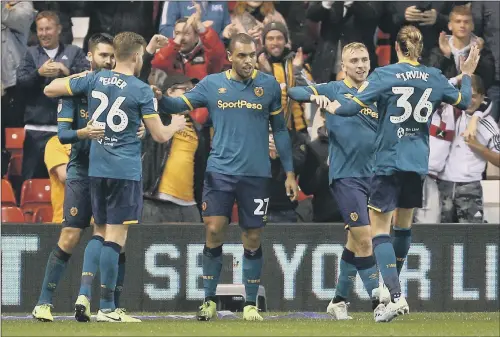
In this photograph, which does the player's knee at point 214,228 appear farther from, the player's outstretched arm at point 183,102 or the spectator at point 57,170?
the spectator at point 57,170

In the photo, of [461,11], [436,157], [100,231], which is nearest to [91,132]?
[100,231]

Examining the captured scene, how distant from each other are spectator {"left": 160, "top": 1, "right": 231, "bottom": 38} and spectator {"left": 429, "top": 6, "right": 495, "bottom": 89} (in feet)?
7.90

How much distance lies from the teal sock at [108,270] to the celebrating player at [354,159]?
6.39 feet

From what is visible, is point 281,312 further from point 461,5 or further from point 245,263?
point 461,5

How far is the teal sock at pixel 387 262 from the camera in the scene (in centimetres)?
1050

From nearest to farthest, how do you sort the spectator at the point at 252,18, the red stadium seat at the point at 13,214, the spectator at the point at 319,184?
1. the spectator at the point at 319,184
2. the red stadium seat at the point at 13,214
3. the spectator at the point at 252,18

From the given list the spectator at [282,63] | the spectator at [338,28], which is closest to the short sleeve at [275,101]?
the spectator at [282,63]

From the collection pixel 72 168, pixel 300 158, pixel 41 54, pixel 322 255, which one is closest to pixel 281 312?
pixel 322 255

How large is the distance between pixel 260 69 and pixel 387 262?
12.8 ft

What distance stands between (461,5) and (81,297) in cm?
612

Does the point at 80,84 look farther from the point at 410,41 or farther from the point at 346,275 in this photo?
the point at 346,275

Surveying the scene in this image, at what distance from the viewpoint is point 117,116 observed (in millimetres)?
10641

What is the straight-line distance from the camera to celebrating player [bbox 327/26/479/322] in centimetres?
1063

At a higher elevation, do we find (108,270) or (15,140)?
(15,140)
